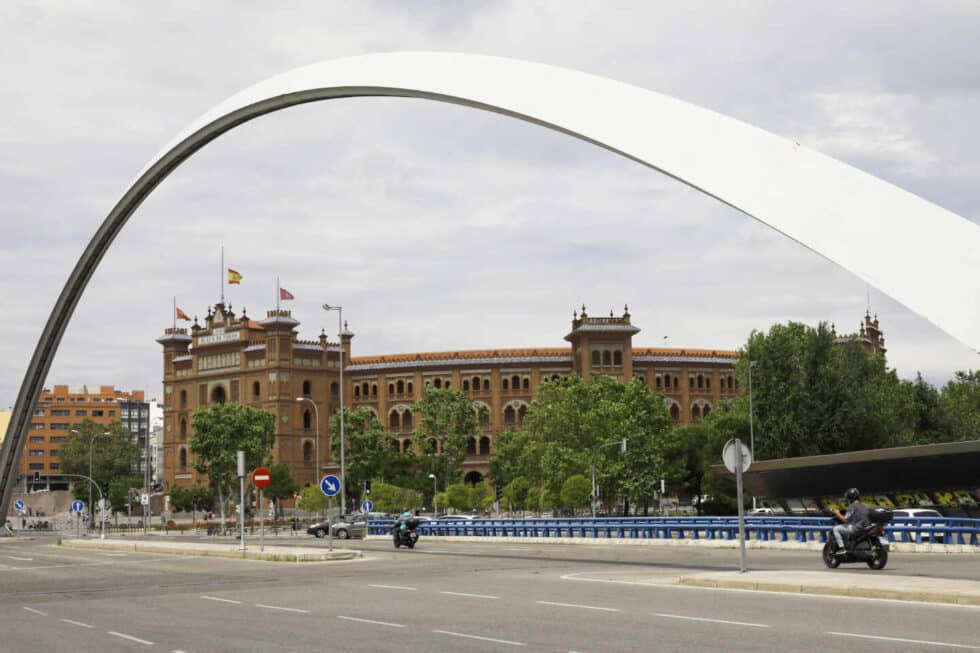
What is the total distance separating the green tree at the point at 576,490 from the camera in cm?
7025

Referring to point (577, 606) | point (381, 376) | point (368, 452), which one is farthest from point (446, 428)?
point (577, 606)

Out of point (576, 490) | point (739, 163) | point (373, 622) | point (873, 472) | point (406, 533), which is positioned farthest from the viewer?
point (576, 490)

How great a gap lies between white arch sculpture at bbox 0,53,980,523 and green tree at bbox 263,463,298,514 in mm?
83739

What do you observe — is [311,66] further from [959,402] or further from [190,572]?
[959,402]

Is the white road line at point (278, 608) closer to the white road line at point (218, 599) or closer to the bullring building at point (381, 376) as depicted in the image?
the white road line at point (218, 599)

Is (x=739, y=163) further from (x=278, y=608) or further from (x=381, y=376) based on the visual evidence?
(x=381, y=376)

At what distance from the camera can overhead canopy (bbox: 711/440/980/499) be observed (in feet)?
127

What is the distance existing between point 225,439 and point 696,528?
64.0 m

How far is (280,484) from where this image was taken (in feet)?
350

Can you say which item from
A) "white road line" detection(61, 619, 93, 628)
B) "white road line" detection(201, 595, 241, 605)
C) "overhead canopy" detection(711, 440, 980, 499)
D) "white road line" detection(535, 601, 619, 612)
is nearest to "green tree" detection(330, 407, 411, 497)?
"overhead canopy" detection(711, 440, 980, 499)

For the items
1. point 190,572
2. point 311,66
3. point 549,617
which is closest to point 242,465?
point 190,572

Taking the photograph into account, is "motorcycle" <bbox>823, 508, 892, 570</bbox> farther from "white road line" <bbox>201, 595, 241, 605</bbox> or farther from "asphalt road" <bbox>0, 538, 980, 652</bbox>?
"white road line" <bbox>201, 595, 241, 605</bbox>

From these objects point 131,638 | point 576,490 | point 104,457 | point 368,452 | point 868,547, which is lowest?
point 131,638

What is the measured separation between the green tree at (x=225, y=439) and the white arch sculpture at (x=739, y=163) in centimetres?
7354
